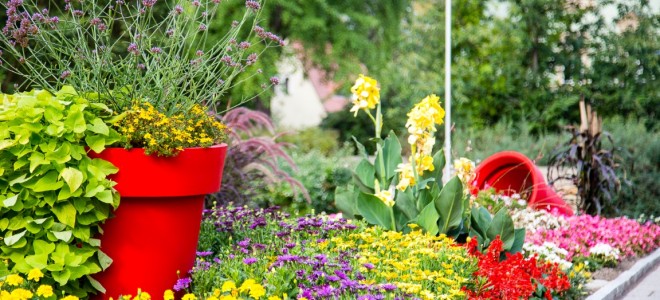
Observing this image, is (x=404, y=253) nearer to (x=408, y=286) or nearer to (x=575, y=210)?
(x=408, y=286)

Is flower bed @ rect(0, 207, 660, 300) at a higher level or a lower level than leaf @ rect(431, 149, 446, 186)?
lower

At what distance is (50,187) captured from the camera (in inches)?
140

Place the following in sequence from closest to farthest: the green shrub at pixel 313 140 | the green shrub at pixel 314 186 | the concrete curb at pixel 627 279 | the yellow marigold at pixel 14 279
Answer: the yellow marigold at pixel 14 279
the concrete curb at pixel 627 279
the green shrub at pixel 314 186
the green shrub at pixel 313 140

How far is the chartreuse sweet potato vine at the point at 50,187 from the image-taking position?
358 centimetres

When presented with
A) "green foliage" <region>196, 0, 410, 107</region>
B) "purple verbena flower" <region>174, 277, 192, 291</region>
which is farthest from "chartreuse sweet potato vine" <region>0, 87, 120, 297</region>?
"green foliage" <region>196, 0, 410, 107</region>

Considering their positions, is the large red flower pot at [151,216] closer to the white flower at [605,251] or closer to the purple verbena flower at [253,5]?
the purple verbena flower at [253,5]

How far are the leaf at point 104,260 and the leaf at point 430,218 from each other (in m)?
2.04

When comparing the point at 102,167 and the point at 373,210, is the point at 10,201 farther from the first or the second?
the point at 373,210

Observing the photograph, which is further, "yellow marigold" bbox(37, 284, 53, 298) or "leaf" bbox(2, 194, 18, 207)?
"leaf" bbox(2, 194, 18, 207)

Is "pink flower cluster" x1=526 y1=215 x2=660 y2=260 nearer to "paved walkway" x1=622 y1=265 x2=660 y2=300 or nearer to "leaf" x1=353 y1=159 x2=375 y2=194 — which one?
"paved walkway" x1=622 y1=265 x2=660 y2=300

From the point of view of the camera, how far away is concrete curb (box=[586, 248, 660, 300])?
5789 millimetres

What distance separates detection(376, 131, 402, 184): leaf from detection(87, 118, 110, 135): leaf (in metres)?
2.21

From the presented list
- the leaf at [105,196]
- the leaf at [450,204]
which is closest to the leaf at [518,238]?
the leaf at [450,204]

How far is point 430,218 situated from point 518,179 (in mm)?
4013
